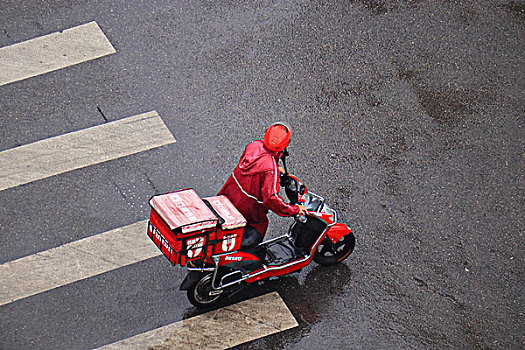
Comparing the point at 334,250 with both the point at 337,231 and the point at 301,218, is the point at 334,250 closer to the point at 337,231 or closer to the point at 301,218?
the point at 337,231

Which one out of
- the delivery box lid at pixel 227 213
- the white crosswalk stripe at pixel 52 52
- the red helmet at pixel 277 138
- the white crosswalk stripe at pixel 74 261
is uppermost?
the red helmet at pixel 277 138

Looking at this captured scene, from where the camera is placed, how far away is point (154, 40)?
934 centimetres

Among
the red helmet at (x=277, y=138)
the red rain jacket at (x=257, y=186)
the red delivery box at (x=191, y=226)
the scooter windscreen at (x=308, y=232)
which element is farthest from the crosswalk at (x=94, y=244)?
the red helmet at (x=277, y=138)

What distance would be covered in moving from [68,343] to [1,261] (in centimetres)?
126

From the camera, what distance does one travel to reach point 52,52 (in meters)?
9.04

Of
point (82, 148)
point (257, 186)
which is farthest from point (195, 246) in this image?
point (82, 148)

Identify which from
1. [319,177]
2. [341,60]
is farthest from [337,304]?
[341,60]

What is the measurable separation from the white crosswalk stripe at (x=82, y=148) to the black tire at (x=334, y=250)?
2.41 metres

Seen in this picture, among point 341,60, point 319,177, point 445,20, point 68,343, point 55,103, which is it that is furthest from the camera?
point 445,20

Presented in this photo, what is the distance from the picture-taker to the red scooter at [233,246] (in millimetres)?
5773

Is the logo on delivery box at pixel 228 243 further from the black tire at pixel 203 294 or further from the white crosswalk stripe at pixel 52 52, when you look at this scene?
the white crosswalk stripe at pixel 52 52

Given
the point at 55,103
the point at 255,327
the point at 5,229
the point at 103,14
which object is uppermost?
the point at 103,14

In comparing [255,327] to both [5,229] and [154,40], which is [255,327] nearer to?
[5,229]

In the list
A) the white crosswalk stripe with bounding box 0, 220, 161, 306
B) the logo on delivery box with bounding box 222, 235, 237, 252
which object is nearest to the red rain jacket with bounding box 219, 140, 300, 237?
the logo on delivery box with bounding box 222, 235, 237, 252
